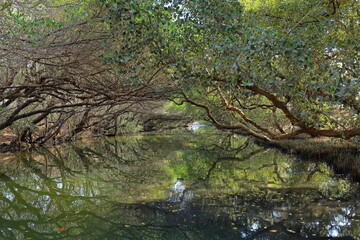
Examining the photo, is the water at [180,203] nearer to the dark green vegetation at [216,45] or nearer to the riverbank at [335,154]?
the riverbank at [335,154]

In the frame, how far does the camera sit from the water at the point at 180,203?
4.87 m

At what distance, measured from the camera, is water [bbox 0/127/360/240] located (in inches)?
192

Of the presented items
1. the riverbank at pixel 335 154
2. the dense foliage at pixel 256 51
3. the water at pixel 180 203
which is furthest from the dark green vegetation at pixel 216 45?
the riverbank at pixel 335 154

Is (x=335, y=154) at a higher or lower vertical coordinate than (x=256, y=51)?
higher

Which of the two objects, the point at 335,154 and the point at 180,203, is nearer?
the point at 180,203

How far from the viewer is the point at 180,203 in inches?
249

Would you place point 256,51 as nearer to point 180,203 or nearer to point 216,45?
point 216,45

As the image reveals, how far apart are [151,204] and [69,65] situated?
4.41 meters

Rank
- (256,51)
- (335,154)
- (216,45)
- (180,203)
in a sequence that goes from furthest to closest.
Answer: (335,154), (180,203), (216,45), (256,51)

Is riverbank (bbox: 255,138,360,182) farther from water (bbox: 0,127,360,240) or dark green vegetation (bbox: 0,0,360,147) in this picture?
dark green vegetation (bbox: 0,0,360,147)

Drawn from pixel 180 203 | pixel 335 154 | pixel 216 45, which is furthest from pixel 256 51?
pixel 335 154

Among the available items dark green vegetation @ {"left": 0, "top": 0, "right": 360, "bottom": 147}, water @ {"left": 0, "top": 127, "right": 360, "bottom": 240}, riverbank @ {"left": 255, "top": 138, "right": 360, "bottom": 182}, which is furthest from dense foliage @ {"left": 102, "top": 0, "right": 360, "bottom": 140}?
riverbank @ {"left": 255, "top": 138, "right": 360, "bottom": 182}

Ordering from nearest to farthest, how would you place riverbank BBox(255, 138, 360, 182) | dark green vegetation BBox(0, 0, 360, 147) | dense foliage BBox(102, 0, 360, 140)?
dense foliage BBox(102, 0, 360, 140) → dark green vegetation BBox(0, 0, 360, 147) → riverbank BBox(255, 138, 360, 182)

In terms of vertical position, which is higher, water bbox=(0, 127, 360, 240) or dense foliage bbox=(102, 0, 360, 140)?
dense foliage bbox=(102, 0, 360, 140)
